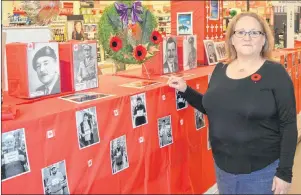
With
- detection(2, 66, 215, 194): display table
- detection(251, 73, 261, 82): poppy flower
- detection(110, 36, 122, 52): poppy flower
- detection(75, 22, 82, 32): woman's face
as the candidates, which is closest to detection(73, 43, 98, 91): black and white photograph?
detection(2, 66, 215, 194): display table

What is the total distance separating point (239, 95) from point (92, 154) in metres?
0.71

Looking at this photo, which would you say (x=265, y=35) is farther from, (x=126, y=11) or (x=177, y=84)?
(x=126, y=11)

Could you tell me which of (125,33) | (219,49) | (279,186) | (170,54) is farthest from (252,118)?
(219,49)

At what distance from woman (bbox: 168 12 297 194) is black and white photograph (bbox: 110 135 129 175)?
44 cm

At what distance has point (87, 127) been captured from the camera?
66.2 inches

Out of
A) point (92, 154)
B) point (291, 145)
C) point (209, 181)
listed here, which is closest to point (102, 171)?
point (92, 154)

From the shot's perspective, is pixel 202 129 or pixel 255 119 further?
pixel 202 129

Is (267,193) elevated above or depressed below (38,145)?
below

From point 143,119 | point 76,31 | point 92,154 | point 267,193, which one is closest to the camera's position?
point 92,154

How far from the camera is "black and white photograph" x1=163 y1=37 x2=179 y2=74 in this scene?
2.65 meters

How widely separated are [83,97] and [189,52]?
4.15 feet

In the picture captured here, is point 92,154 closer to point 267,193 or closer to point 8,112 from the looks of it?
point 8,112

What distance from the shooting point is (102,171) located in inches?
68.9

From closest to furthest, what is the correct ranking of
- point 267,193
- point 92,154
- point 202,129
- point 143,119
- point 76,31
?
1. point 92,154
2. point 267,193
3. point 143,119
4. point 202,129
5. point 76,31
